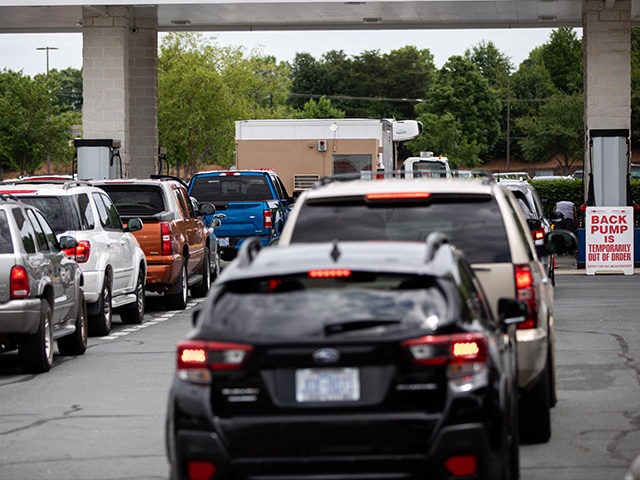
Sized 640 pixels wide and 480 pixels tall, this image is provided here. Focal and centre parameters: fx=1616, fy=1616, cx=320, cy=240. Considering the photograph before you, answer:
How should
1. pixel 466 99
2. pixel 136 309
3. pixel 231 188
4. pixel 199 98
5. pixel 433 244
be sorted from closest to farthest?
1. pixel 433 244
2. pixel 136 309
3. pixel 231 188
4. pixel 199 98
5. pixel 466 99

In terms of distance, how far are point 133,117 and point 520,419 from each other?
2997 centimetres

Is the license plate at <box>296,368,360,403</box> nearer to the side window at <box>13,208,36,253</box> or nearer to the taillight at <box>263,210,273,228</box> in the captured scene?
the side window at <box>13,208,36,253</box>

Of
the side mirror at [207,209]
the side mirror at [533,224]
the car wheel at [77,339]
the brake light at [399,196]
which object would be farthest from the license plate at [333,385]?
the side mirror at [207,209]

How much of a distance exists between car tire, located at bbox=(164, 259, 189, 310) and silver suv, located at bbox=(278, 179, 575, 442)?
1345 cm

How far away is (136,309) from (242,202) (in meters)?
9.86

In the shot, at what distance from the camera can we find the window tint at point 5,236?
15039 millimetres

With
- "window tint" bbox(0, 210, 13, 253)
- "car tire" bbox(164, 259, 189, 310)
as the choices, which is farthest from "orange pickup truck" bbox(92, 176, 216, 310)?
"window tint" bbox(0, 210, 13, 253)

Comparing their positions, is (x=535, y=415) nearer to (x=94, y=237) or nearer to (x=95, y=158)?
(x=94, y=237)

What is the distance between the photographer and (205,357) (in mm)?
7039

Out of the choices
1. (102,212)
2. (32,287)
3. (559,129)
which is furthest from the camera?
(559,129)

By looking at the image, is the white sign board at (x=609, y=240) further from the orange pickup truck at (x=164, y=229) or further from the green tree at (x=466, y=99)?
the green tree at (x=466, y=99)

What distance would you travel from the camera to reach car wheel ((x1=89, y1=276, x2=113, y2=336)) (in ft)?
63.5

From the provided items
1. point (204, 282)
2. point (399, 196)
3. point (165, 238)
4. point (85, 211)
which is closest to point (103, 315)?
point (85, 211)

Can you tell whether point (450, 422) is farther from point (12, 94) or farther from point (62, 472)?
point (12, 94)
